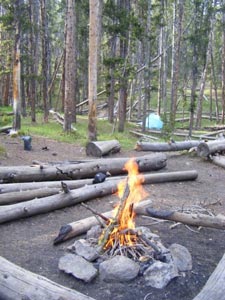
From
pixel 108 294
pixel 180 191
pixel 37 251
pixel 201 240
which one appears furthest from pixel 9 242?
pixel 180 191

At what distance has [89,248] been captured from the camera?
4.96 metres

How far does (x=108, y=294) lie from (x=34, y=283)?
0.86 m

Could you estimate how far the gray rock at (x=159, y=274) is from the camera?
4.40 meters

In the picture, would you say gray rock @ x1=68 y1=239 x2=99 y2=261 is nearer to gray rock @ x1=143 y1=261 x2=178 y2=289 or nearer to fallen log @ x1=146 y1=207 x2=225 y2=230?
gray rock @ x1=143 y1=261 x2=178 y2=289

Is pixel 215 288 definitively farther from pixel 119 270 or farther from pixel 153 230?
pixel 153 230

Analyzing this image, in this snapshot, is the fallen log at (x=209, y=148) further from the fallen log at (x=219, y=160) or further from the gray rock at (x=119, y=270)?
the gray rock at (x=119, y=270)

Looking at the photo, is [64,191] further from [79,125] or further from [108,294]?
[79,125]

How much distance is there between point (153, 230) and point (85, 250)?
5.02 feet

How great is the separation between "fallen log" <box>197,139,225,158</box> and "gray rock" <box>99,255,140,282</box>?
326 inches

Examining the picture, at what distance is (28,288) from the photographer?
12.3 ft

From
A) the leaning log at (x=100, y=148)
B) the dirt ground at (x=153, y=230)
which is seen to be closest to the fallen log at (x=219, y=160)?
the dirt ground at (x=153, y=230)

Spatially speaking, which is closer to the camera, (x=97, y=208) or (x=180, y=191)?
(x=97, y=208)

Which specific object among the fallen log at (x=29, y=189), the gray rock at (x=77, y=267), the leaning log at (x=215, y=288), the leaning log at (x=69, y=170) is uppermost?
the leaning log at (x=69, y=170)

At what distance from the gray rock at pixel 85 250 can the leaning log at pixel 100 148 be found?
699cm
